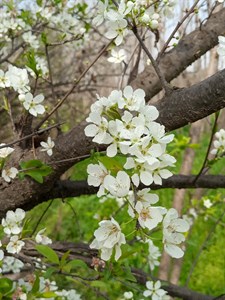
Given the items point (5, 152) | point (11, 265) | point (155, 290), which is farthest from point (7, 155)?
point (11, 265)

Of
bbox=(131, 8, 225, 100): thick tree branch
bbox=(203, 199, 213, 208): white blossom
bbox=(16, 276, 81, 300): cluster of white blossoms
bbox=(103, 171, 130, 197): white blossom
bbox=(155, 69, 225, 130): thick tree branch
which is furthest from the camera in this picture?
bbox=(203, 199, 213, 208): white blossom

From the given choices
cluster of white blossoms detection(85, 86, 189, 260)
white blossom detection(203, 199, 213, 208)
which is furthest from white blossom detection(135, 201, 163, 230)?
white blossom detection(203, 199, 213, 208)

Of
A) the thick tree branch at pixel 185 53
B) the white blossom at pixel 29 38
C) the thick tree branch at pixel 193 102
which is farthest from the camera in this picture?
the white blossom at pixel 29 38

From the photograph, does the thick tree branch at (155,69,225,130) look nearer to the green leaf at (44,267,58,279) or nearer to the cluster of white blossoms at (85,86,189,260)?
the cluster of white blossoms at (85,86,189,260)

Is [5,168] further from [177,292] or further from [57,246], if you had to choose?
[177,292]

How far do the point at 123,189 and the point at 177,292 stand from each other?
43.1 inches

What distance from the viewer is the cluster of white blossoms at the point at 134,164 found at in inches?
35.4

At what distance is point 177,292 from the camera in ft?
6.12

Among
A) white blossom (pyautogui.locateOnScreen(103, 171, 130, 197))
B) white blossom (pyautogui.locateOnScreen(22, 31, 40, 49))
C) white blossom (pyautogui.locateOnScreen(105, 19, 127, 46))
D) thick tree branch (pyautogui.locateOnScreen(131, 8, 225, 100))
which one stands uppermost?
white blossom (pyautogui.locateOnScreen(22, 31, 40, 49))

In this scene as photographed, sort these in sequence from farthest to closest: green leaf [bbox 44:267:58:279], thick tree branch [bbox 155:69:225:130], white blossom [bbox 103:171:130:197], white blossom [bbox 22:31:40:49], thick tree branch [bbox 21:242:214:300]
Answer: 1. white blossom [bbox 22:31:40:49]
2. thick tree branch [bbox 21:242:214:300]
3. green leaf [bbox 44:267:58:279]
4. thick tree branch [bbox 155:69:225:130]
5. white blossom [bbox 103:171:130:197]

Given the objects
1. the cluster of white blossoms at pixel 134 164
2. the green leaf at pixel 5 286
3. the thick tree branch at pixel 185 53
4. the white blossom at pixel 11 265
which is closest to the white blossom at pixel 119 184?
the cluster of white blossoms at pixel 134 164

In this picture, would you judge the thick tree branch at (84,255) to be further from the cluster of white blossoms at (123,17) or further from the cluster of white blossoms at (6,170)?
the cluster of white blossoms at (123,17)

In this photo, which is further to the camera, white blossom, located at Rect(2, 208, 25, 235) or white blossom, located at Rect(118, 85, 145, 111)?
white blossom, located at Rect(2, 208, 25, 235)

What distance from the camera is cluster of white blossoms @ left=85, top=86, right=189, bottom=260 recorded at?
2.95ft
